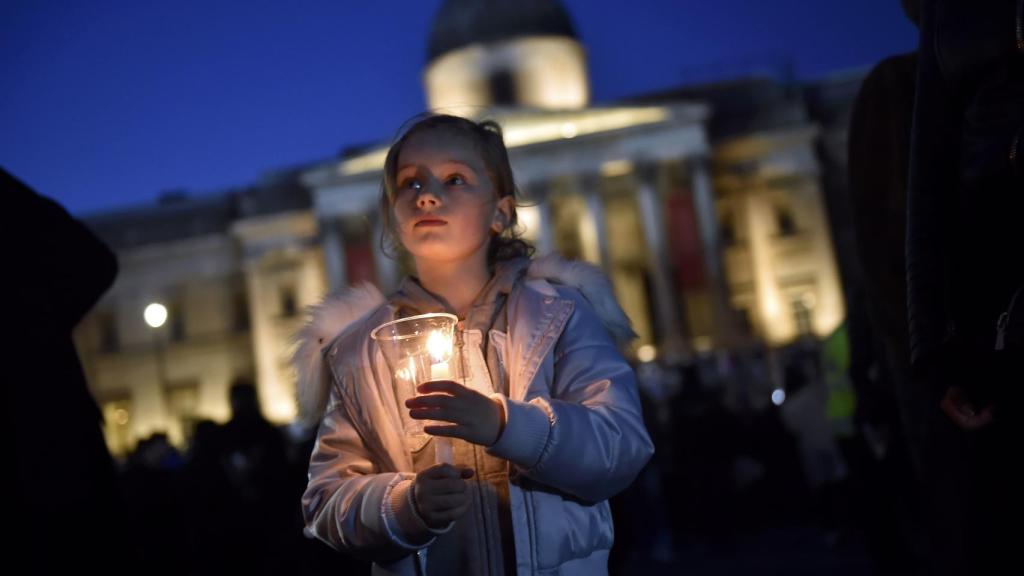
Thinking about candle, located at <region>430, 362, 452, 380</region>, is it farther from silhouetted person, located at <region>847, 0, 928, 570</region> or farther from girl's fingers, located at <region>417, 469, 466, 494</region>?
silhouetted person, located at <region>847, 0, 928, 570</region>

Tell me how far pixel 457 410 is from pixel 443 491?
15 cm

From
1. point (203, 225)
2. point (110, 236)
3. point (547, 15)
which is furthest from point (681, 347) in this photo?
point (110, 236)

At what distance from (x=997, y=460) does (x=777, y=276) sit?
35.9 m

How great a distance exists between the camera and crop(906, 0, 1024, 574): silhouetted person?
2.09 m

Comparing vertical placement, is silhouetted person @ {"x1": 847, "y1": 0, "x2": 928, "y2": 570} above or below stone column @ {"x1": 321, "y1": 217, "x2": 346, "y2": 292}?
below

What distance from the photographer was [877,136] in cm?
327

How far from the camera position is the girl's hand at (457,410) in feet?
6.12

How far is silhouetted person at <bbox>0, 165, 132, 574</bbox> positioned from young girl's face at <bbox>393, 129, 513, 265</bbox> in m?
0.90

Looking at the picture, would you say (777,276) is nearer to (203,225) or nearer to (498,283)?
(203,225)

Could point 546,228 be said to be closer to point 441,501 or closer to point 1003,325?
point 1003,325

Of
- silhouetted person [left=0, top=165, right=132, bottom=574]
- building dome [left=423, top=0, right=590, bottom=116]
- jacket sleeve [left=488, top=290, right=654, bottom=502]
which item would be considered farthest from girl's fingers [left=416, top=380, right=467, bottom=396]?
building dome [left=423, top=0, right=590, bottom=116]

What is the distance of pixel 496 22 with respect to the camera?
42.2 meters

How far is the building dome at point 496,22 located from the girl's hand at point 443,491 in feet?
134

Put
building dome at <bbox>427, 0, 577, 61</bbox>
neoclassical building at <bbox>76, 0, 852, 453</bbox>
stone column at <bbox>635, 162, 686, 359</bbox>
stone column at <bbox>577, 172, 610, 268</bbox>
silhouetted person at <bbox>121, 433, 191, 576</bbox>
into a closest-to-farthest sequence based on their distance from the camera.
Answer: silhouetted person at <bbox>121, 433, 191, 576</bbox>, stone column at <bbox>635, 162, 686, 359</bbox>, stone column at <bbox>577, 172, 610, 268</bbox>, neoclassical building at <bbox>76, 0, 852, 453</bbox>, building dome at <bbox>427, 0, 577, 61</bbox>
